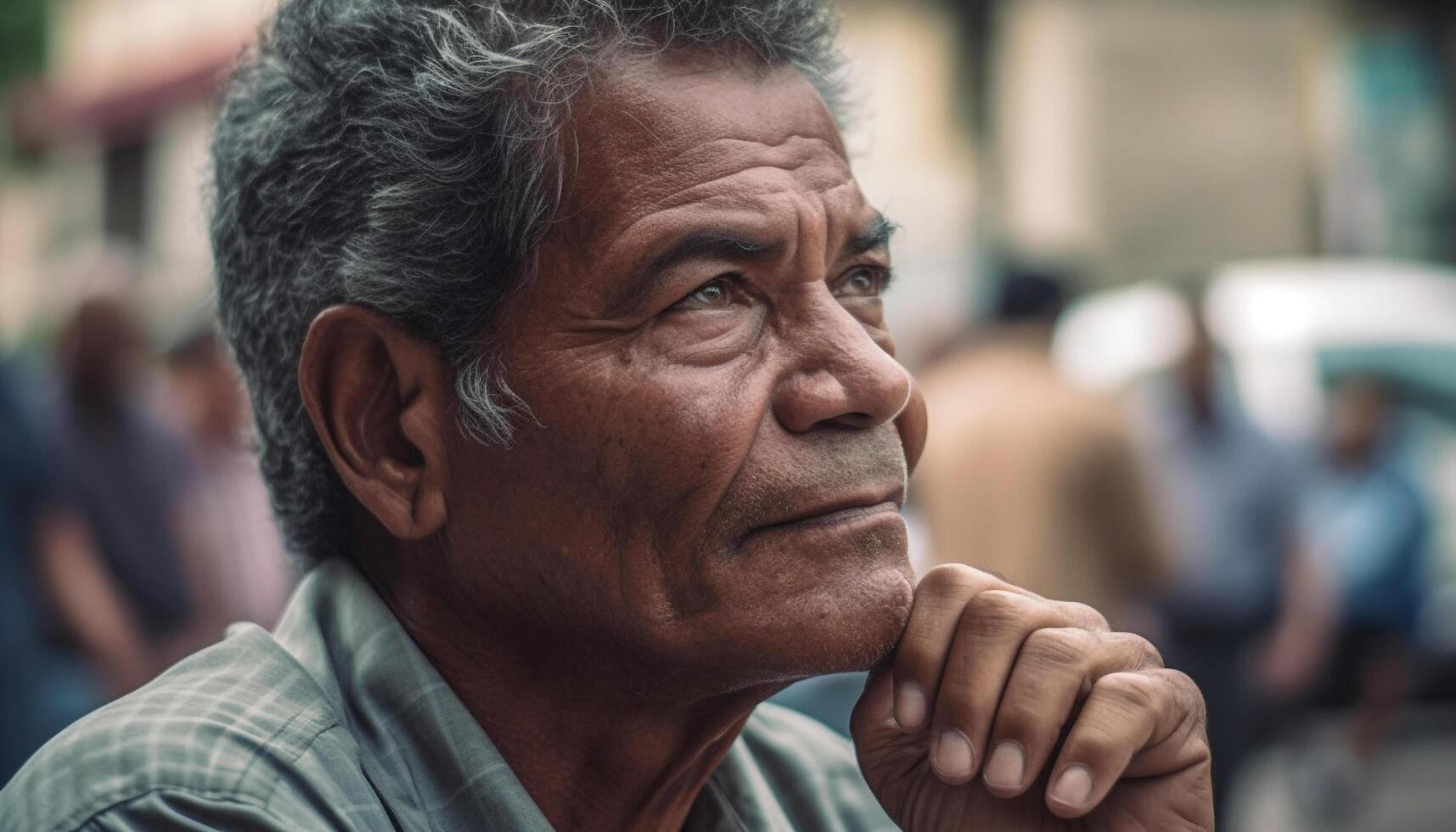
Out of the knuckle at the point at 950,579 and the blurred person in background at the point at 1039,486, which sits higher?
the knuckle at the point at 950,579

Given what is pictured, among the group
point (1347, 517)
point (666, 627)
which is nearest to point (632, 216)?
point (666, 627)

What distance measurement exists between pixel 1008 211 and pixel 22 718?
33.8 feet

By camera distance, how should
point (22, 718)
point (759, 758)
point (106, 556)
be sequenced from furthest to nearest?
Answer: point (106, 556) → point (22, 718) → point (759, 758)

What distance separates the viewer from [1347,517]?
8.18m

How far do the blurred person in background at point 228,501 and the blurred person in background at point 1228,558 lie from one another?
10.9ft

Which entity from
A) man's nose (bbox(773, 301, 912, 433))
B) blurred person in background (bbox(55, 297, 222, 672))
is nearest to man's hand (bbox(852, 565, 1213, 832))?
man's nose (bbox(773, 301, 912, 433))

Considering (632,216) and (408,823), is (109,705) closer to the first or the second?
(408,823)

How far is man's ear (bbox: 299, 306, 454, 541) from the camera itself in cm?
202

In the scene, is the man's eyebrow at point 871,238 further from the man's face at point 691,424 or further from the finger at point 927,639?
the finger at point 927,639

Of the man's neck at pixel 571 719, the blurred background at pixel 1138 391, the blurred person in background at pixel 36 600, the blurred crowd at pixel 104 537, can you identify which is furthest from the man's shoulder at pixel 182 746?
the blurred person in background at pixel 36 600

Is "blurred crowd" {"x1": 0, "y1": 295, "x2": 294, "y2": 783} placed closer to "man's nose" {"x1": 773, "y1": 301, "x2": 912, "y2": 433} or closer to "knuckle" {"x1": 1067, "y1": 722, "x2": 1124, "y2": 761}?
"man's nose" {"x1": 773, "y1": 301, "x2": 912, "y2": 433}

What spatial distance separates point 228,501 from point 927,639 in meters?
4.90

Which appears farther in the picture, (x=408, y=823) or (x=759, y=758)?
(x=759, y=758)

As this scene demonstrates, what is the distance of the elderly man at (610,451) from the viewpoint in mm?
1896
